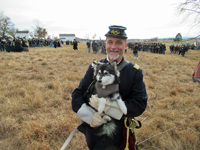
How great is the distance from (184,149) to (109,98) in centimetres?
294

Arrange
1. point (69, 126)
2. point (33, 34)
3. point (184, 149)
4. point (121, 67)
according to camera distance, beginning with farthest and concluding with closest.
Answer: point (33, 34)
point (69, 126)
point (184, 149)
point (121, 67)

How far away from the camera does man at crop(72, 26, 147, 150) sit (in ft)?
5.91

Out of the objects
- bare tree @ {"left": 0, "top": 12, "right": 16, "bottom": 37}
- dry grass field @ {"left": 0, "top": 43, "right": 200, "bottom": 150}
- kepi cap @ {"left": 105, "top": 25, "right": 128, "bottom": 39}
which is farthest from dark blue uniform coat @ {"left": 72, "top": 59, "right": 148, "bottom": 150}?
bare tree @ {"left": 0, "top": 12, "right": 16, "bottom": 37}

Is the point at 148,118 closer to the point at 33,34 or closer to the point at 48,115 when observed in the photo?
the point at 48,115

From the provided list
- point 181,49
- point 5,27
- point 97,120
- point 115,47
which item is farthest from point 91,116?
point 5,27

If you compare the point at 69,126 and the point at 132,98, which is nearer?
the point at 132,98

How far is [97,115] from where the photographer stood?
1812 mm

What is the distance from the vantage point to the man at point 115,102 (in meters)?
1.80

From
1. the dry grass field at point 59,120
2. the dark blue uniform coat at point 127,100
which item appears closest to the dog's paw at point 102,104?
the dark blue uniform coat at point 127,100

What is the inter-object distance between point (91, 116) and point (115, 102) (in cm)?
43

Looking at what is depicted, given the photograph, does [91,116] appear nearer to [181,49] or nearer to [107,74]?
[107,74]

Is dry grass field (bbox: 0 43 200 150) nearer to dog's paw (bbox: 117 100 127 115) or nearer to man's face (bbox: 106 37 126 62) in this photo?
dog's paw (bbox: 117 100 127 115)

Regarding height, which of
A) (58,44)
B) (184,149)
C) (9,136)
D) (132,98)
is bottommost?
(184,149)

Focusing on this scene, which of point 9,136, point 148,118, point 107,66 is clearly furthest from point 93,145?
point 148,118
